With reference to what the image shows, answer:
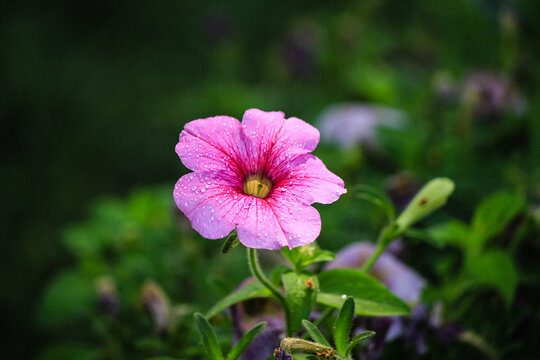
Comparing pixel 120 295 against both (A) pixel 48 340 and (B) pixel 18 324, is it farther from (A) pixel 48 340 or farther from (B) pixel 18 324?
(B) pixel 18 324

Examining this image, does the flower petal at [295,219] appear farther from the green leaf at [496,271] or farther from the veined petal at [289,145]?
the green leaf at [496,271]

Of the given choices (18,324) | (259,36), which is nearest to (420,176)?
(18,324)

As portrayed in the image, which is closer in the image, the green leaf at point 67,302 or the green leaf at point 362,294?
the green leaf at point 362,294

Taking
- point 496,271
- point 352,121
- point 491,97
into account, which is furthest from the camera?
point 352,121

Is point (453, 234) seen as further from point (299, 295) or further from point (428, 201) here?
point (299, 295)

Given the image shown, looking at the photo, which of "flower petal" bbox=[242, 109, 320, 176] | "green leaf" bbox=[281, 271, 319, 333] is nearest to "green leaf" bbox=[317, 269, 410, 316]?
"green leaf" bbox=[281, 271, 319, 333]

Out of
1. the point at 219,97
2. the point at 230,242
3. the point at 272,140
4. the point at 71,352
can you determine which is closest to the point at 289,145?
the point at 272,140

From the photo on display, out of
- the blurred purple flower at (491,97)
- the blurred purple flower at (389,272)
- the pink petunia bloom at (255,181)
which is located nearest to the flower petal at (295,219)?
the pink petunia bloom at (255,181)

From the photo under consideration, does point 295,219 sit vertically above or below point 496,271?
above
